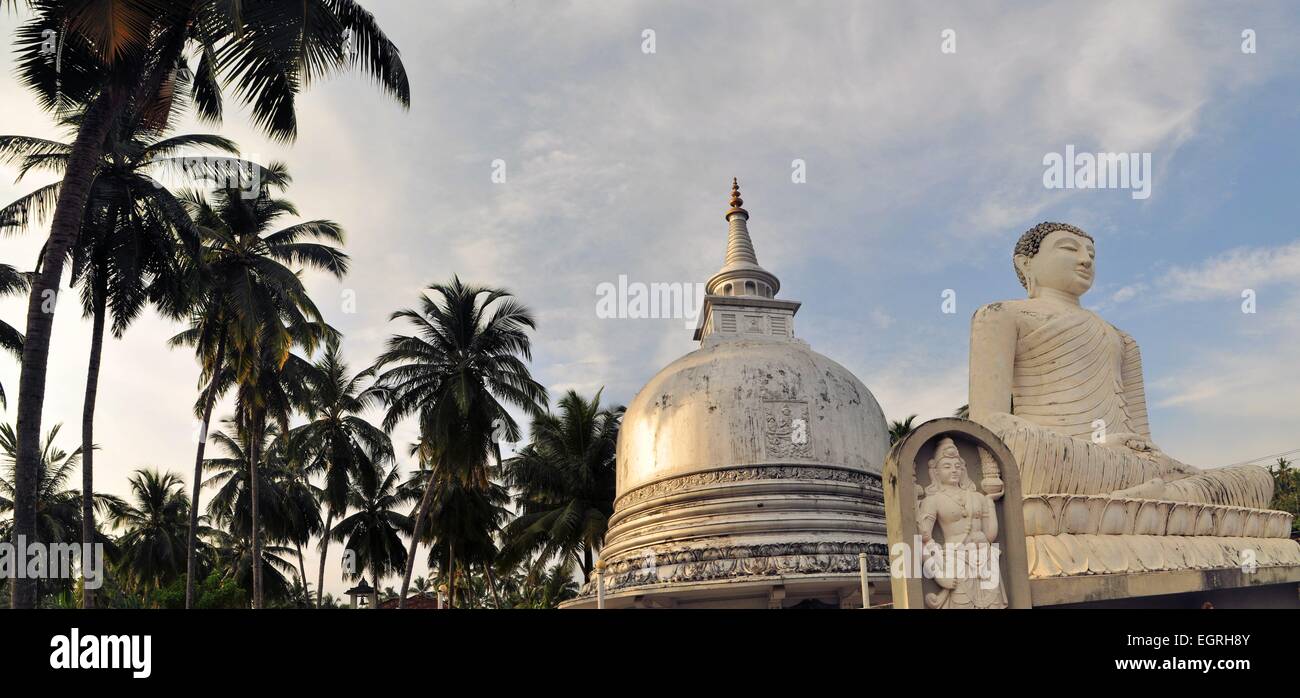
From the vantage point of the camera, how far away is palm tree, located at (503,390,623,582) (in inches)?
1490

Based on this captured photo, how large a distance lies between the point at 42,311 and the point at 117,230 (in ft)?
26.7

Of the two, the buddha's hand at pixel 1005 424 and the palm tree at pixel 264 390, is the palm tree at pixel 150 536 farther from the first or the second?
the buddha's hand at pixel 1005 424

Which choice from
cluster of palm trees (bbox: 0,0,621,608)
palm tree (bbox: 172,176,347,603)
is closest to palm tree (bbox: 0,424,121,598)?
cluster of palm trees (bbox: 0,0,621,608)

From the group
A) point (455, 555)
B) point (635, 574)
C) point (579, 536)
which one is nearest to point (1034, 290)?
point (635, 574)

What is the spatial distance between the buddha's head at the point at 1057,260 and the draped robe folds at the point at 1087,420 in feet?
1.55

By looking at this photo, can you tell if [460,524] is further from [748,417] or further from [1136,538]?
[1136,538]

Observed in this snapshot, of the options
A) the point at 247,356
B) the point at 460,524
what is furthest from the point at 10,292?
the point at 460,524

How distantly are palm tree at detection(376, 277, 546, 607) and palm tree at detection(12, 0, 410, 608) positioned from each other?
57.8 ft

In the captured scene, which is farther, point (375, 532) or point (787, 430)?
point (375, 532)

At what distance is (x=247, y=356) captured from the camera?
95.0 ft

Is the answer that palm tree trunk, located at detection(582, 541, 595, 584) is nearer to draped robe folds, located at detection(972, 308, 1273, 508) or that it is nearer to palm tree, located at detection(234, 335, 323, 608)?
palm tree, located at detection(234, 335, 323, 608)

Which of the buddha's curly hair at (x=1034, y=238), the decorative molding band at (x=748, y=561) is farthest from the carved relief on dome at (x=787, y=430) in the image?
the buddha's curly hair at (x=1034, y=238)
